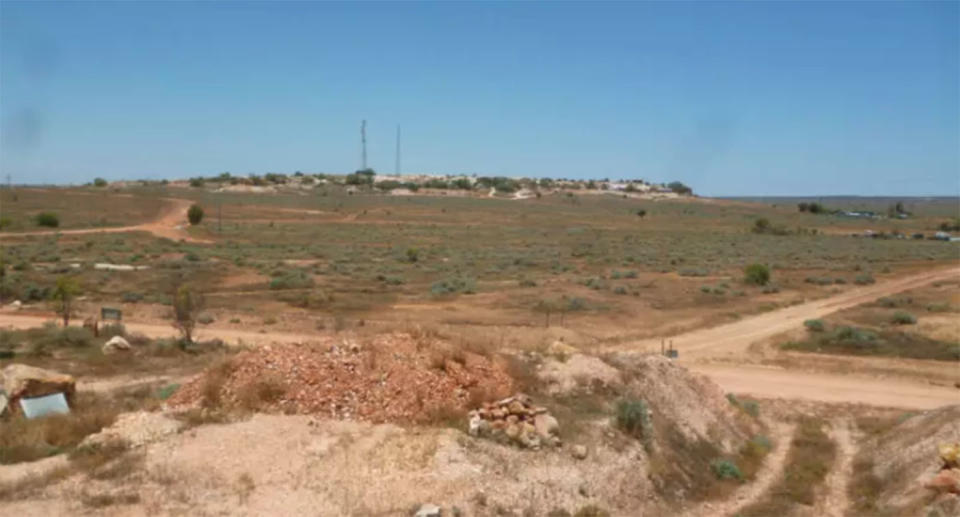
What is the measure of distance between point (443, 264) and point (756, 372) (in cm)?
3098

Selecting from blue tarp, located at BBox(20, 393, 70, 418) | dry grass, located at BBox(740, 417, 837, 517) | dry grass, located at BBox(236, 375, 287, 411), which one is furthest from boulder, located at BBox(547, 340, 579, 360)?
blue tarp, located at BBox(20, 393, 70, 418)

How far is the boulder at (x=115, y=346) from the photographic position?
2286cm

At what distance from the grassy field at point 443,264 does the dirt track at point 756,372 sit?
1.80 metres

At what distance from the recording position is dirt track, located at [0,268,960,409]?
77.9ft

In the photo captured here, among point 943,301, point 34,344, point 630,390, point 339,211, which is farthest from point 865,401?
point 339,211

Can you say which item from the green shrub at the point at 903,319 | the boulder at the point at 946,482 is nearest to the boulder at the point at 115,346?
the boulder at the point at 946,482

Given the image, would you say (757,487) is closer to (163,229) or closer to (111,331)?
(111,331)

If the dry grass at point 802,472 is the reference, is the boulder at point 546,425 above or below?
above

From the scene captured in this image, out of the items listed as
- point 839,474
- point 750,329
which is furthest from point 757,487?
point 750,329

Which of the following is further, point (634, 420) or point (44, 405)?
point (634, 420)

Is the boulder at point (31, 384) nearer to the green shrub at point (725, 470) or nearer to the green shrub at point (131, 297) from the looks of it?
the green shrub at point (725, 470)

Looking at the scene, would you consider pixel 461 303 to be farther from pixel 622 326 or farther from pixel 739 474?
pixel 739 474

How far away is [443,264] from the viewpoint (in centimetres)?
5500

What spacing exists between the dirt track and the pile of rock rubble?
12.2m
